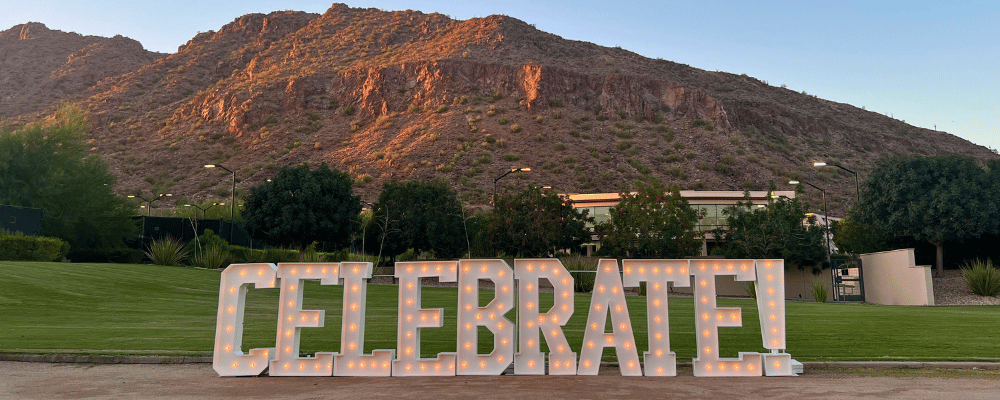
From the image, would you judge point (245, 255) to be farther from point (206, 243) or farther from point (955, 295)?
point (955, 295)

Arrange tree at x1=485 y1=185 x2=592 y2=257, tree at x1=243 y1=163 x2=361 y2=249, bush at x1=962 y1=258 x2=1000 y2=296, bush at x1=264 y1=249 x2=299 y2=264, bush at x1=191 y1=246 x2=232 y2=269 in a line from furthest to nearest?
1. bush at x1=264 y1=249 x2=299 y2=264
2. tree at x1=243 y1=163 x2=361 y2=249
3. tree at x1=485 y1=185 x2=592 y2=257
4. bush at x1=191 y1=246 x2=232 y2=269
5. bush at x1=962 y1=258 x2=1000 y2=296

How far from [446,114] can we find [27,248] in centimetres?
6130

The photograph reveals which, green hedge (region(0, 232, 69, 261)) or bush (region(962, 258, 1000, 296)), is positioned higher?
green hedge (region(0, 232, 69, 261))

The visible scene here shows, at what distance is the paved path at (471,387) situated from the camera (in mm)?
7941

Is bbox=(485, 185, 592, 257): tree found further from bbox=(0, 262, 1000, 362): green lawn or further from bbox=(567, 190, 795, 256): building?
bbox=(567, 190, 795, 256): building

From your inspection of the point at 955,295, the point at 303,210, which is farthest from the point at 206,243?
the point at 955,295

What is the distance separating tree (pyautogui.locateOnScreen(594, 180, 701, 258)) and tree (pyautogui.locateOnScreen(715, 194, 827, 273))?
2.59 metres

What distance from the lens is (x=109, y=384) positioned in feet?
28.8

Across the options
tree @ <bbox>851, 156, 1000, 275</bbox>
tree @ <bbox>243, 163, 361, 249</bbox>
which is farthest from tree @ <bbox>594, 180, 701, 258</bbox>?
tree @ <bbox>243, 163, 361, 249</bbox>

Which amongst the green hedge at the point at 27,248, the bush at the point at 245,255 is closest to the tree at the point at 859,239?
the bush at the point at 245,255

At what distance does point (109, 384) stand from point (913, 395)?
959cm

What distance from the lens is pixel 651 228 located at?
40.4 meters

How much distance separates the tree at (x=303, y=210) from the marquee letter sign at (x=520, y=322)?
108 ft

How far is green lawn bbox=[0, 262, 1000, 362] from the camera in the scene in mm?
11680
